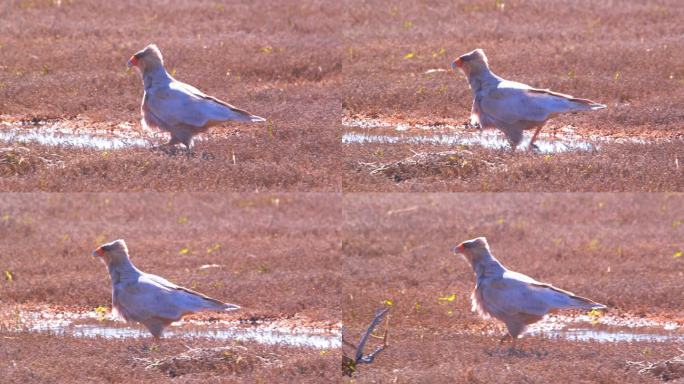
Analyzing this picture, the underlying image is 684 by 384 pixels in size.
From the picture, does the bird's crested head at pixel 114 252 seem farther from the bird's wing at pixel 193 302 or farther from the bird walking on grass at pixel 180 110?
the bird walking on grass at pixel 180 110

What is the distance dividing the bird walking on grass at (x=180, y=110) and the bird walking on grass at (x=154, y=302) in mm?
1668

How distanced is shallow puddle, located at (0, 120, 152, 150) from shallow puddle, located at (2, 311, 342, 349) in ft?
6.54

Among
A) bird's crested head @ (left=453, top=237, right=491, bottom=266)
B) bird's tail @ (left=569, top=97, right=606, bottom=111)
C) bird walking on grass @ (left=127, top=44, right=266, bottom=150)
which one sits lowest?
bird's crested head @ (left=453, top=237, right=491, bottom=266)

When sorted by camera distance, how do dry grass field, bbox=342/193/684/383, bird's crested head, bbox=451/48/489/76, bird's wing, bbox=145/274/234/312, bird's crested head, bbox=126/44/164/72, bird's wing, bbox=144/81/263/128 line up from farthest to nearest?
bird's crested head, bbox=451/48/489/76
bird's crested head, bbox=126/44/164/72
bird's wing, bbox=144/81/263/128
bird's wing, bbox=145/274/234/312
dry grass field, bbox=342/193/684/383

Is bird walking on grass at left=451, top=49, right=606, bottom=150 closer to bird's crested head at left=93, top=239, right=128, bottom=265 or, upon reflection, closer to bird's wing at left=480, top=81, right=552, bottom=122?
bird's wing at left=480, top=81, right=552, bottom=122

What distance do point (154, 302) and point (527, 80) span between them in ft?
23.3

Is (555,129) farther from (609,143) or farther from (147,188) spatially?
(147,188)

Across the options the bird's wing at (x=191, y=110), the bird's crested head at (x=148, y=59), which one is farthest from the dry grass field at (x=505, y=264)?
the bird's crested head at (x=148, y=59)

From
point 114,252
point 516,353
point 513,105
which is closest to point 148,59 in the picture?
point 114,252

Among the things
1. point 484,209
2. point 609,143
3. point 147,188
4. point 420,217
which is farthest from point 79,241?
point 609,143

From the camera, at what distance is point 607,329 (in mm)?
10734

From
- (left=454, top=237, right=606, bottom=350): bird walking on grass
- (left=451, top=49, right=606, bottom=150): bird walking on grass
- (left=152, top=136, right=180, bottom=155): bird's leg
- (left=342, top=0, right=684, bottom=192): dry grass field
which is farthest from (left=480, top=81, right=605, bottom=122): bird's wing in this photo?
(left=152, top=136, right=180, bottom=155): bird's leg

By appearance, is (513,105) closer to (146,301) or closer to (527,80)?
(527,80)

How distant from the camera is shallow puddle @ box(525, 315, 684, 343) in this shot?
1030 cm
